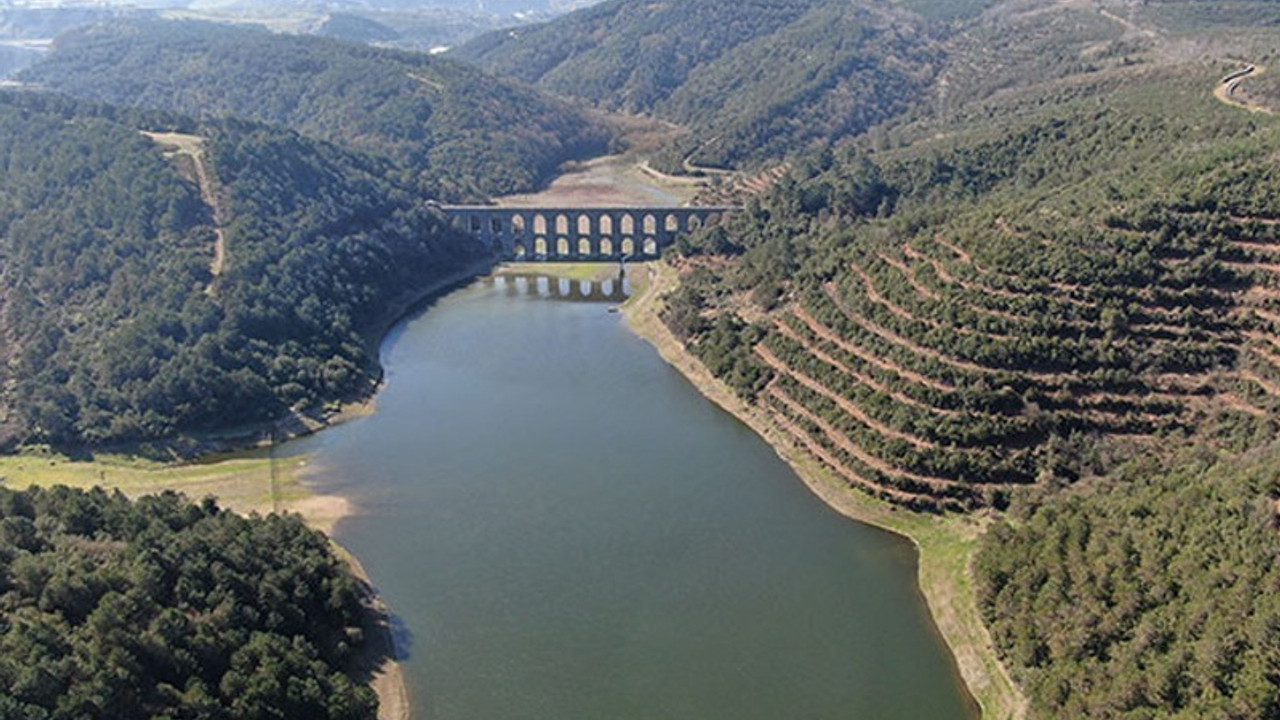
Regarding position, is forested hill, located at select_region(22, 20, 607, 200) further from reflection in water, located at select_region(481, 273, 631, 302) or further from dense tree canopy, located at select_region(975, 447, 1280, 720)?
dense tree canopy, located at select_region(975, 447, 1280, 720)

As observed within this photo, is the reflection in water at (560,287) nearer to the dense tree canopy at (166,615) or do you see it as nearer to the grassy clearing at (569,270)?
the grassy clearing at (569,270)

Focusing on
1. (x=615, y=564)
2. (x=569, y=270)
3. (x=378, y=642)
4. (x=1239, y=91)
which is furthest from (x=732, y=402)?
(x=1239, y=91)

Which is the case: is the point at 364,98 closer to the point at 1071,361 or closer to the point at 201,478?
the point at 201,478

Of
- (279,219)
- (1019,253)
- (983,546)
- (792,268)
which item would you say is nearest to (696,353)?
(792,268)

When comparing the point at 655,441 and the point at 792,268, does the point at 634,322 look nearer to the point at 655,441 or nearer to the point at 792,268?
the point at 792,268

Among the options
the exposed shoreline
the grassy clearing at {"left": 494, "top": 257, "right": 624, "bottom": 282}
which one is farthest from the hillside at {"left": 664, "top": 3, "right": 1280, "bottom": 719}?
the exposed shoreline

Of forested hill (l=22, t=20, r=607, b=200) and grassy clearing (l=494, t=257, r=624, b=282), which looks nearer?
grassy clearing (l=494, t=257, r=624, b=282)
